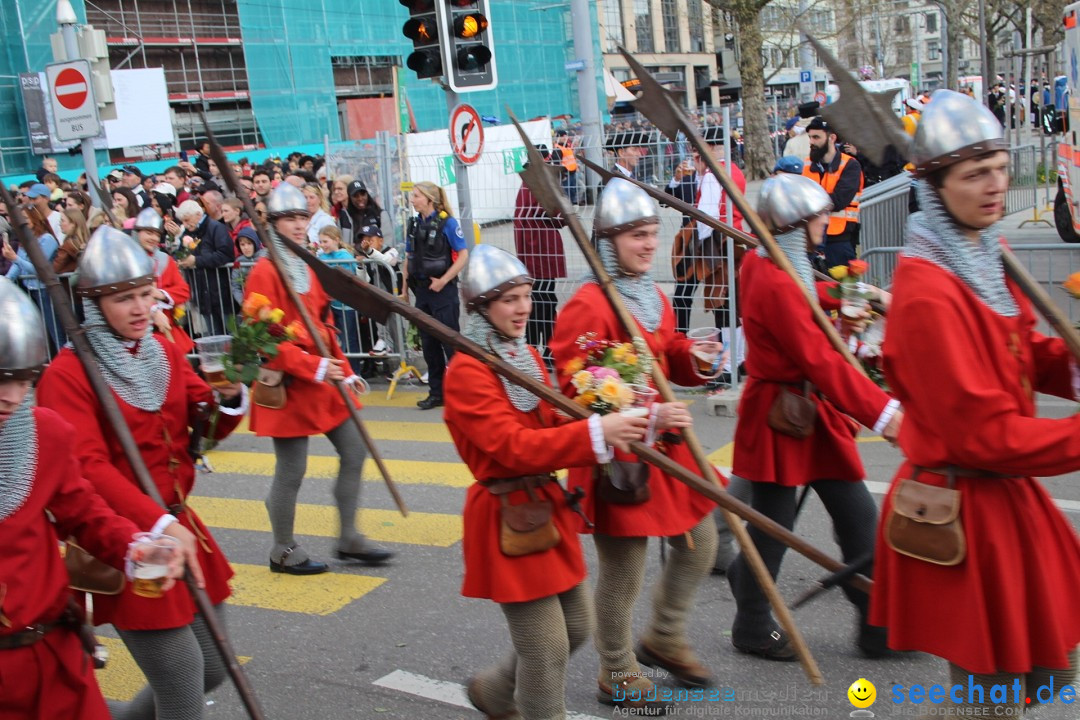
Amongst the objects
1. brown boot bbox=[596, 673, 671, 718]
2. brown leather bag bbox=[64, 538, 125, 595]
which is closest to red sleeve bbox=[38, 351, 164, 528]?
brown leather bag bbox=[64, 538, 125, 595]

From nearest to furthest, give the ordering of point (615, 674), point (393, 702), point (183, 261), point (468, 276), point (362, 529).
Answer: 1. point (468, 276)
2. point (615, 674)
3. point (393, 702)
4. point (362, 529)
5. point (183, 261)

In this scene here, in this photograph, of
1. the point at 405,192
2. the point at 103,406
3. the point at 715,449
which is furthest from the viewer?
the point at 405,192

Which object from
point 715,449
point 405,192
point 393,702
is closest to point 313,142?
point 405,192

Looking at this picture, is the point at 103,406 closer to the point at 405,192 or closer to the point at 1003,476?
the point at 1003,476

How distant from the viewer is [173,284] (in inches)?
327

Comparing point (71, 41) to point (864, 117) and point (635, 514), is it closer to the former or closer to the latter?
point (635, 514)

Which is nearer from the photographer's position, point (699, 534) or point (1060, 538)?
point (1060, 538)

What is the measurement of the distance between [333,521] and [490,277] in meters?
3.75

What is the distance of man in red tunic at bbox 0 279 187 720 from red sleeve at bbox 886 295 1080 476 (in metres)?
2.22

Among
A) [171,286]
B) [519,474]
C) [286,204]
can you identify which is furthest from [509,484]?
[171,286]

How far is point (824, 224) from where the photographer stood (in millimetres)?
4551

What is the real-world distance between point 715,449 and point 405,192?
5.89 metres

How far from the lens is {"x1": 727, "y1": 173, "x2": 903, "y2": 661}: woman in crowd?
4305 millimetres

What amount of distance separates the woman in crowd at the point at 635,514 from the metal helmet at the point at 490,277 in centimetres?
42
